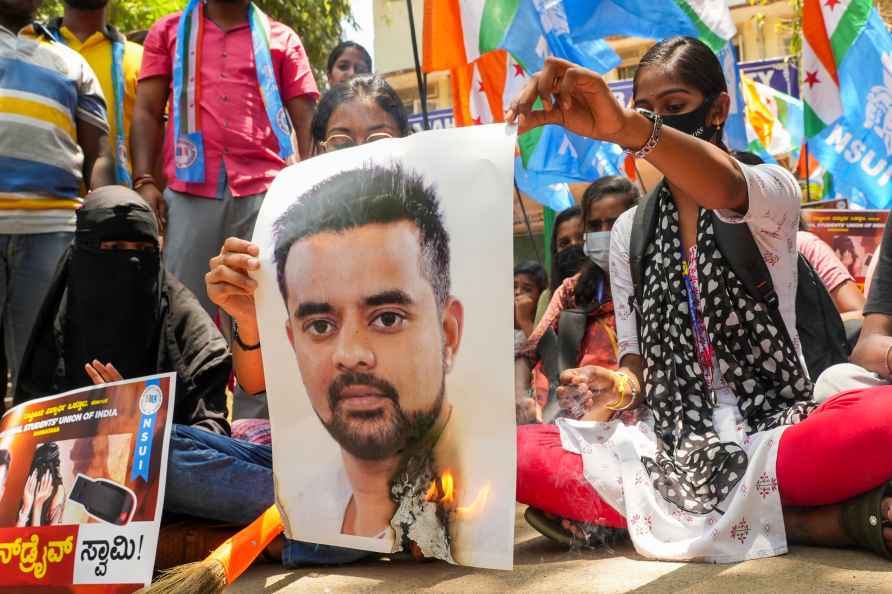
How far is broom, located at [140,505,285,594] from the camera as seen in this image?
1906mm

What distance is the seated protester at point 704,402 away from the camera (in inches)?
81.8

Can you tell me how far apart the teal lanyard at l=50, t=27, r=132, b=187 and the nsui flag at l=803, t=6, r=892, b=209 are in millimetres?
4372

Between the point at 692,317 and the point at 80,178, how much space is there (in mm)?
2390

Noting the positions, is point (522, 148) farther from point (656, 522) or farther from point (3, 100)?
point (656, 522)

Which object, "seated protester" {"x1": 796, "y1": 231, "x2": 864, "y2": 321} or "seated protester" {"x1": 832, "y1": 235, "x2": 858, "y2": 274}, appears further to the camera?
"seated protester" {"x1": 832, "y1": 235, "x2": 858, "y2": 274}

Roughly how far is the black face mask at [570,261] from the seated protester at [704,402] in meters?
1.51

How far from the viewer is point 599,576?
7.02 feet

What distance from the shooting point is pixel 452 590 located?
6.97 ft

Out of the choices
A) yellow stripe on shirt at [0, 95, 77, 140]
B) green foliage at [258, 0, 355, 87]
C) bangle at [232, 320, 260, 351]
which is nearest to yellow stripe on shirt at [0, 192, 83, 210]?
yellow stripe on shirt at [0, 95, 77, 140]

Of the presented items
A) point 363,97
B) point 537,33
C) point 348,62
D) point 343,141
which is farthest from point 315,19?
point 343,141

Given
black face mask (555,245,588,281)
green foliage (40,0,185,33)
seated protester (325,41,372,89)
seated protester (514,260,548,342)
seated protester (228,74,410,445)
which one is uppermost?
green foliage (40,0,185,33)

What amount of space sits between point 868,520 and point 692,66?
Result: 1.15 metres

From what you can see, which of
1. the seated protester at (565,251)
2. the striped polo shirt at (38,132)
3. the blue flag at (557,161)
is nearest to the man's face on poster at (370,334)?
the striped polo shirt at (38,132)

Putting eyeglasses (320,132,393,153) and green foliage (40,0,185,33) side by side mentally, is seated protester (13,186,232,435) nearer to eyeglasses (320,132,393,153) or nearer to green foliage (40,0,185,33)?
eyeglasses (320,132,393,153)
